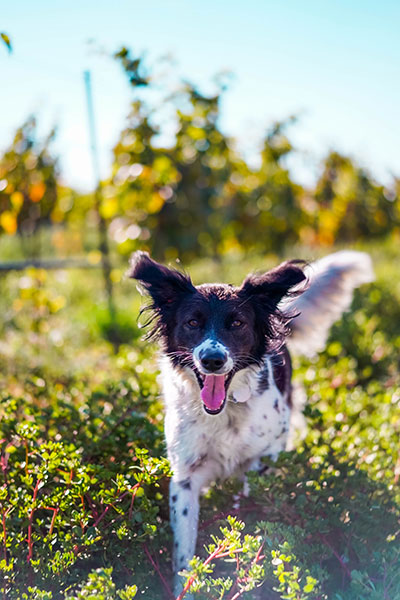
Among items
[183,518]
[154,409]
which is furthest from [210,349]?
[154,409]

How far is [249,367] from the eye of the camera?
3.26 m

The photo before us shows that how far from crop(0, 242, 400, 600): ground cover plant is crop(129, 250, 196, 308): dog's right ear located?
30cm

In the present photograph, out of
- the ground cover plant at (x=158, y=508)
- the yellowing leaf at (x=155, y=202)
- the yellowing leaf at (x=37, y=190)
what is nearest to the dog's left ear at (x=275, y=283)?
the ground cover plant at (x=158, y=508)

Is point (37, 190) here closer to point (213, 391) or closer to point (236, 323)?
point (236, 323)

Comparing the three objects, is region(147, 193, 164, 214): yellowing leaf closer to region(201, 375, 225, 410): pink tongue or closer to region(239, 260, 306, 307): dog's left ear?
region(239, 260, 306, 307): dog's left ear

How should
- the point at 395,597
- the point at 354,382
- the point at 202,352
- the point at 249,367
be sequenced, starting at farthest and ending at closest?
the point at 354,382 < the point at 249,367 < the point at 202,352 < the point at 395,597

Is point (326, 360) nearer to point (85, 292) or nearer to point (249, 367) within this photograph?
point (249, 367)

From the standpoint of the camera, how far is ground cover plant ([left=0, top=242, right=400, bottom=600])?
93.5 inches

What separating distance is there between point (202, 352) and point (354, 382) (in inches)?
122

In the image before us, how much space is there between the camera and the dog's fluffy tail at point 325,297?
475cm

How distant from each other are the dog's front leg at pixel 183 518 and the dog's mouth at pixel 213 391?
1.34ft

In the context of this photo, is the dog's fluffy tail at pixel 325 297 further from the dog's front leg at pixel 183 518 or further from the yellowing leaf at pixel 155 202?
the yellowing leaf at pixel 155 202

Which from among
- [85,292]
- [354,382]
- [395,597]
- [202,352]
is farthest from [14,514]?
[85,292]

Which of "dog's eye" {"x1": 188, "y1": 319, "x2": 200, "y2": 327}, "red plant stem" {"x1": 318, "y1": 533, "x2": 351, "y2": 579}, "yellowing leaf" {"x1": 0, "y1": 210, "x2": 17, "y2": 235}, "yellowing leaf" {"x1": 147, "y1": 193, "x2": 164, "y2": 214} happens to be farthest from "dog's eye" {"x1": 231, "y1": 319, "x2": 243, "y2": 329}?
"yellowing leaf" {"x1": 147, "y1": 193, "x2": 164, "y2": 214}
